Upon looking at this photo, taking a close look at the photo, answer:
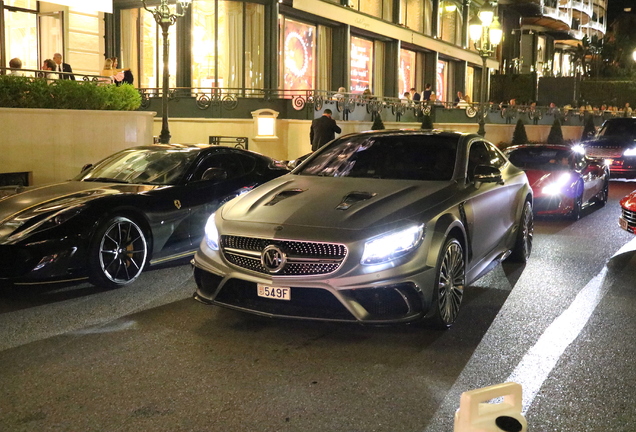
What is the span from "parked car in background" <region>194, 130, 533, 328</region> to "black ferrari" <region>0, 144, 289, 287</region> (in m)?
1.55

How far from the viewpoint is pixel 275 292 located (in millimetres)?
5664

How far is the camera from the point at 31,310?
6914 mm

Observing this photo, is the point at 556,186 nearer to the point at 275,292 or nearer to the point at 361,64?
the point at 275,292

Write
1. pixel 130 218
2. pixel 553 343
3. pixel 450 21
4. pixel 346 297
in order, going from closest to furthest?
pixel 346 297, pixel 553 343, pixel 130 218, pixel 450 21

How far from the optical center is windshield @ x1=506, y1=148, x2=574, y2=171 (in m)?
13.4

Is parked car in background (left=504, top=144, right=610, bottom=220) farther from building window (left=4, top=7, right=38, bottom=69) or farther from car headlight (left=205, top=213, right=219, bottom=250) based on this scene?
building window (left=4, top=7, right=38, bottom=69)

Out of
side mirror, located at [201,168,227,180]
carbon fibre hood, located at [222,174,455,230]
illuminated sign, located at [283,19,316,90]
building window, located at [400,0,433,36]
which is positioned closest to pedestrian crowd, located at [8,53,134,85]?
side mirror, located at [201,168,227,180]

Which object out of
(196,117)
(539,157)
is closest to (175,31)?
(196,117)

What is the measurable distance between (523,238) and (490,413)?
645 cm

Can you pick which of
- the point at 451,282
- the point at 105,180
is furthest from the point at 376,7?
the point at 451,282

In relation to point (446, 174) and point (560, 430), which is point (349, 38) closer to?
point (446, 174)

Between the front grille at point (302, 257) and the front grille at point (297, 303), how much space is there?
0.45 ft

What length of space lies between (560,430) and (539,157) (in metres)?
10.2

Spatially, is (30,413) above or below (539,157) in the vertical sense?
below
